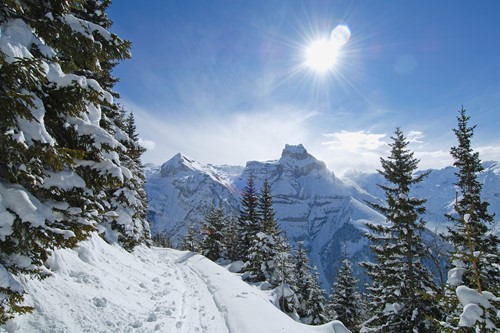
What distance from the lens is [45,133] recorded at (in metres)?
5.45

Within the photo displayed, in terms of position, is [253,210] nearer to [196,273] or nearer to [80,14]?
[196,273]

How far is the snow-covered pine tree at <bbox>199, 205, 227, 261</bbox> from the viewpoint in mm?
49053

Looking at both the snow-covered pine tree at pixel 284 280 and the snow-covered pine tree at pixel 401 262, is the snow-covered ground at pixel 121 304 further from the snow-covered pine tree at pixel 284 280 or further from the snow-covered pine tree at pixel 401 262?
the snow-covered pine tree at pixel 284 280

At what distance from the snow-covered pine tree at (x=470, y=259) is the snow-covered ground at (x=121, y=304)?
23.3ft

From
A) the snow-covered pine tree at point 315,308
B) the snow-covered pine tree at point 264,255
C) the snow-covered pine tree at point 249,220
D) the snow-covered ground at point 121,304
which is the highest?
the snow-covered pine tree at point 249,220

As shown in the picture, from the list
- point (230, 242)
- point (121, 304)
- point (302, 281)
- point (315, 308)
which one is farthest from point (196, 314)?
point (230, 242)

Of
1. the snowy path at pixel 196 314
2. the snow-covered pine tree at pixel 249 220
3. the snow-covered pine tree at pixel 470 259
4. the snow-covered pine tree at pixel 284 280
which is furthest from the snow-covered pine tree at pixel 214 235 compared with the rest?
the snow-covered pine tree at pixel 470 259

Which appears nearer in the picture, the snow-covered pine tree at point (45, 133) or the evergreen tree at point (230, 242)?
the snow-covered pine tree at point (45, 133)

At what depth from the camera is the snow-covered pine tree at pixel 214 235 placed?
49.1 meters

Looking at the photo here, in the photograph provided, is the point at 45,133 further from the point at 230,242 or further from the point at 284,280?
the point at 230,242

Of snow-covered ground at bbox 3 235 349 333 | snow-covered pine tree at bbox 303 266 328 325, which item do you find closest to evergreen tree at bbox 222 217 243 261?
snow-covered pine tree at bbox 303 266 328 325

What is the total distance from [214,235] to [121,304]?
39387mm

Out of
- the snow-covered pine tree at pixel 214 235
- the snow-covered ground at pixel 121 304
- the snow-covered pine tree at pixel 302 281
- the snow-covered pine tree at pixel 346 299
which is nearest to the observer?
the snow-covered ground at pixel 121 304

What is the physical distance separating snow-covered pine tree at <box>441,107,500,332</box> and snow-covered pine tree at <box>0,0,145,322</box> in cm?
789
